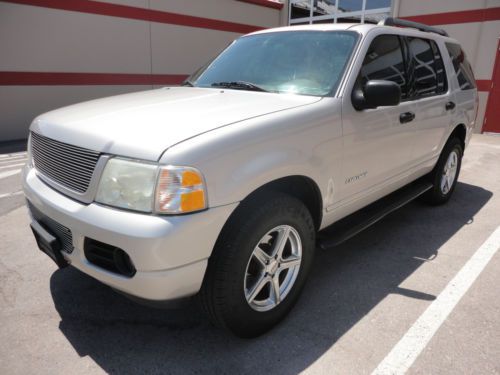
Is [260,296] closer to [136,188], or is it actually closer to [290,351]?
[290,351]

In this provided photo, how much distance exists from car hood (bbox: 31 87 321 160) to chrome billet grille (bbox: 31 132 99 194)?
45 millimetres

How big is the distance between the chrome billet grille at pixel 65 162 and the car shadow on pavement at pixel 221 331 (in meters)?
0.92

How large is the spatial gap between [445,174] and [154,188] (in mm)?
3849

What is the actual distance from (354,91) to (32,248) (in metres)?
3.00

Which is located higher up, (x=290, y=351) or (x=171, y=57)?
(x=171, y=57)

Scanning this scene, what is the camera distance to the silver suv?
70.5 inches

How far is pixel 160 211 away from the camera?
1.76m

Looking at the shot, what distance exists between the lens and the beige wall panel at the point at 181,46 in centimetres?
1180

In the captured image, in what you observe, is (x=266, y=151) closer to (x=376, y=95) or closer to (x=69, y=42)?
(x=376, y=95)

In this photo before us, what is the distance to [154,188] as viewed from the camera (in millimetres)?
1760

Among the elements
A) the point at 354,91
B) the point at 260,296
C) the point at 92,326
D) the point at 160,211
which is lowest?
the point at 92,326

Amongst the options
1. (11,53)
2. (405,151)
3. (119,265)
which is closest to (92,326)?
(119,265)

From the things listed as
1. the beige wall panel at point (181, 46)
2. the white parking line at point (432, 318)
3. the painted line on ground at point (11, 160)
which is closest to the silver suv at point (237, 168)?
the white parking line at point (432, 318)

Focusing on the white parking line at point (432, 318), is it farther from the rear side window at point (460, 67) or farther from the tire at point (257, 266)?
the rear side window at point (460, 67)
